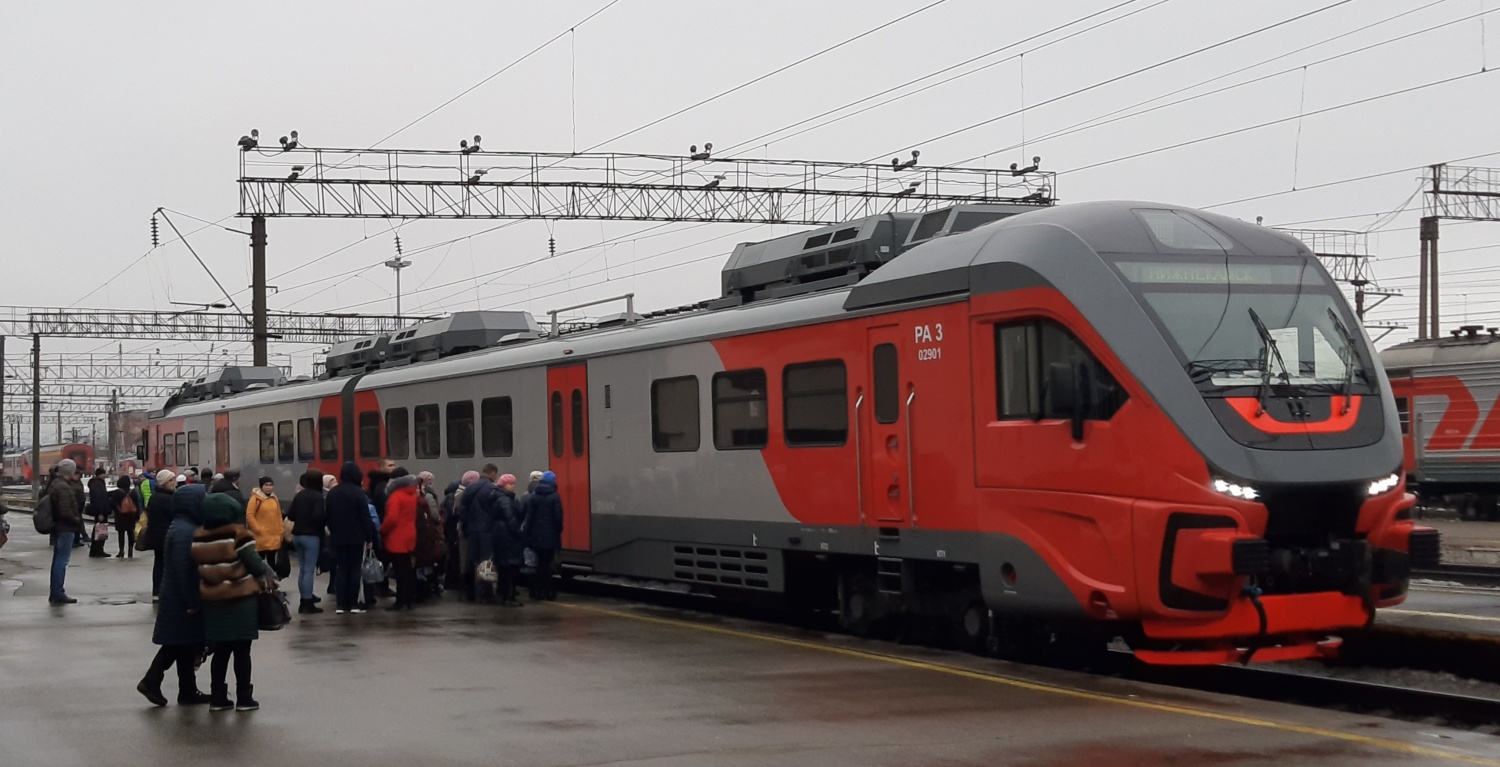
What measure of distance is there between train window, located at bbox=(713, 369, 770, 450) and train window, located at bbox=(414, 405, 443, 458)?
8.07m

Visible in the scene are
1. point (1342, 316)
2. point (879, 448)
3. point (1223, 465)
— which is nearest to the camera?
point (1223, 465)

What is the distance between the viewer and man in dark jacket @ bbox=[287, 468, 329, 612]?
1731cm

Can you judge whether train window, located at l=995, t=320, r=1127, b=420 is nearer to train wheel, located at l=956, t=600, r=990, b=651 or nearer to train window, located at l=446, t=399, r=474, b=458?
train wheel, located at l=956, t=600, r=990, b=651

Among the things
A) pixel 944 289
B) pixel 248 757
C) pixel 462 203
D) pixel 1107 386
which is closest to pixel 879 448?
pixel 944 289

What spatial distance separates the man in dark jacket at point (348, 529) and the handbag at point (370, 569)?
266 millimetres

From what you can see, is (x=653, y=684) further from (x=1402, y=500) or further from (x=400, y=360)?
(x=400, y=360)

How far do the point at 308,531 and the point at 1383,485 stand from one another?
11219 millimetres

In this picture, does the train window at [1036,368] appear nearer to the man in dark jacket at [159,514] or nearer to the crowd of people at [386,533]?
the crowd of people at [386,533]

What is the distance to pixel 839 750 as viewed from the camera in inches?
344

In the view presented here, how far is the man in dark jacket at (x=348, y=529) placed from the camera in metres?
17.1

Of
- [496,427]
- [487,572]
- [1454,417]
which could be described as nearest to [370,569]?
[487,572]

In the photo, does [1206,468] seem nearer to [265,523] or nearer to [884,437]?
[884,437]

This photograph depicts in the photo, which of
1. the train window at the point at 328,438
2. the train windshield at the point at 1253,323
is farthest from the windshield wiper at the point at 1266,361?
the train window at the point at 328,438

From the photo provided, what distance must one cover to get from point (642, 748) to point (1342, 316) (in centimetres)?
637
